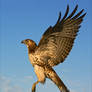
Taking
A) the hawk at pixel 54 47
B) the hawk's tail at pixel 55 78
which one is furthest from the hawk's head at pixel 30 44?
the hawk's tail at pixel 55 78

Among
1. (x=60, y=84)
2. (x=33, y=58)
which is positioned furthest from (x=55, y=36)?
(x=60, y=84)

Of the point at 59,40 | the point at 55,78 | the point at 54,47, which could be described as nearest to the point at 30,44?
the point at 54,47

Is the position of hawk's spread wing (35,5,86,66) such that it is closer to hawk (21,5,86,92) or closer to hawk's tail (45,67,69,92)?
hawk (21,5,86,92)

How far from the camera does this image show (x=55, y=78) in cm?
702

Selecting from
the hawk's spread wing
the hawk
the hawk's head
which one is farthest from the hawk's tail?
the hawk's head

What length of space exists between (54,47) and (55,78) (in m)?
0.85

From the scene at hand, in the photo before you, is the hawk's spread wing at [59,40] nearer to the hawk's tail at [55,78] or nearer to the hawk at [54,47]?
the hawk at [54,47]

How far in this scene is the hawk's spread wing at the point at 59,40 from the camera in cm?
711

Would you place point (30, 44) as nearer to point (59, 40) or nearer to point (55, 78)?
point (59, 40)

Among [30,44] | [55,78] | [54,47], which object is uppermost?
[30,44]

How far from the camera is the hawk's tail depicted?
273 inches

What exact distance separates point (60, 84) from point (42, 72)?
22.4 inches

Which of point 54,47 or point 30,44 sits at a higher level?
point 30,44

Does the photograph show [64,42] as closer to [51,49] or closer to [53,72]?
[51,49]
